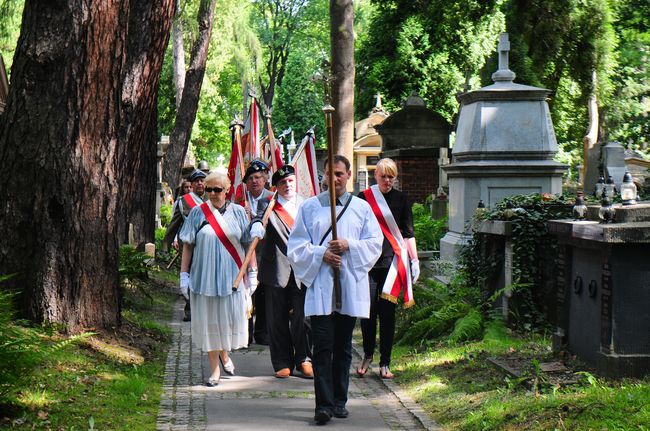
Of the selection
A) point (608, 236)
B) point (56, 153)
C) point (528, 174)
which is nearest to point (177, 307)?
point (528, 174)

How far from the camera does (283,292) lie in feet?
33.6

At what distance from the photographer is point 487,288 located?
12.1 meters

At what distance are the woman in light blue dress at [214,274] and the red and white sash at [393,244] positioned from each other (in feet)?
4.21

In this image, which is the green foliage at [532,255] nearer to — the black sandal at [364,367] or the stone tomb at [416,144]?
the black sandal at [364,367]

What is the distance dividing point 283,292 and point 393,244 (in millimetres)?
1152

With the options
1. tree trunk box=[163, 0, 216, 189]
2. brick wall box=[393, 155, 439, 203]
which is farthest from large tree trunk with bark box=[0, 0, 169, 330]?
brick wall box=[393, 155, 439, 203]

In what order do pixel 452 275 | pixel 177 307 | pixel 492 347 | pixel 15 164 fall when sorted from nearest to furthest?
pixel 15 164, pixel 492 347, pixel 452 275, pixel 177 307

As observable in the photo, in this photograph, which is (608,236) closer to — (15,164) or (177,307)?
(15,164)

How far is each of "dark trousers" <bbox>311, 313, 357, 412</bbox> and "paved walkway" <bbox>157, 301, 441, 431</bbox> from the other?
0.21m

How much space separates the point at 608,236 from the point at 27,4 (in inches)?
223

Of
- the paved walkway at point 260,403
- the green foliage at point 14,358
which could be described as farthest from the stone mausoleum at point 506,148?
the green foliage at point 14,358

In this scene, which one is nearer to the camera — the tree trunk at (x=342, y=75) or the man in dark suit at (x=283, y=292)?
the man in dark suit at (x=283, y=292)

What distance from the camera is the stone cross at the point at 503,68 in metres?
14.9

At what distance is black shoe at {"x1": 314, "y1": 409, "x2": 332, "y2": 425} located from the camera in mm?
Result: 7902
